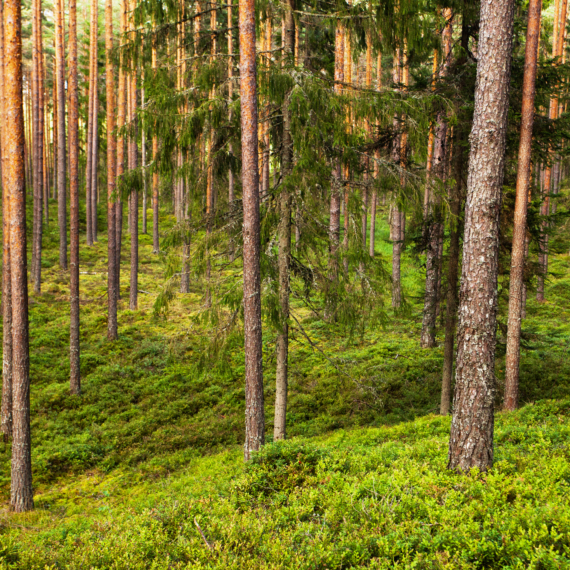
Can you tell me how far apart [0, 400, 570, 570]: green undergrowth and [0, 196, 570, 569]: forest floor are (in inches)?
0.9

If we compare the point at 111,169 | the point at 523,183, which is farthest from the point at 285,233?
the point at 111,169

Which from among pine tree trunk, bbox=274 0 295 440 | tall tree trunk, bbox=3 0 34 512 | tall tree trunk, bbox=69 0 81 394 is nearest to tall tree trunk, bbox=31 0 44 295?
tall tree trunk, bbox=69 0 81 394

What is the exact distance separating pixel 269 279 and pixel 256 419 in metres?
2.62

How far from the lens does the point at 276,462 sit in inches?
252

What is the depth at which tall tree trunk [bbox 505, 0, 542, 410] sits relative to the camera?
8883mm

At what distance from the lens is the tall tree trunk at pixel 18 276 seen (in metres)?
7.66

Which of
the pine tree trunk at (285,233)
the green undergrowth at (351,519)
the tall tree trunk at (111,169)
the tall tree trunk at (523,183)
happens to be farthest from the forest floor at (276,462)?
the tall tree trunk at (523,183)

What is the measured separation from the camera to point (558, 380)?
11453mm

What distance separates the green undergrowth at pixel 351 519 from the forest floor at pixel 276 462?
0.02 m

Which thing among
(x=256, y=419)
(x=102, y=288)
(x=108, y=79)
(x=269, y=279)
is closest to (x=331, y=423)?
(x=256, y=419)

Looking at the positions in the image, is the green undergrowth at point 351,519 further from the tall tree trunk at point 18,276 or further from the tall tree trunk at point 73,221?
the tall tree trunk at point 73,221

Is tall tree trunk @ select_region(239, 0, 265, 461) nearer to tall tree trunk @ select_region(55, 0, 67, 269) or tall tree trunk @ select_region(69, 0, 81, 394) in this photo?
tall tree trunk @ select_region(69, 0, 81, 394)

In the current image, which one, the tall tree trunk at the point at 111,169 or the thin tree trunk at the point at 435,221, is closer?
the thin tree trunk at the point at 435,221

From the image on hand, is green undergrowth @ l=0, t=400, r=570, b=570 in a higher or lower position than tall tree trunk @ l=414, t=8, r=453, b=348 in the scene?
lower
